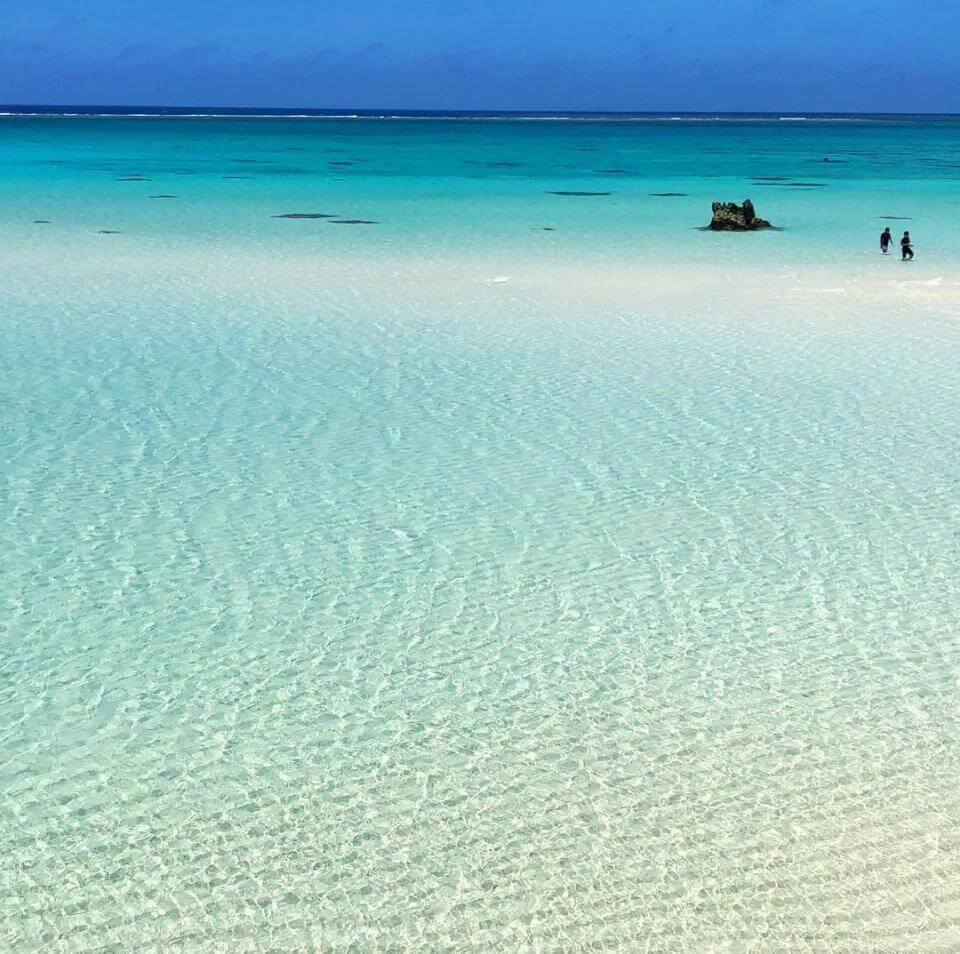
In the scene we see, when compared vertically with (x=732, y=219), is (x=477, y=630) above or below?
below

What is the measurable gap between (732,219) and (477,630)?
24349 millimetres

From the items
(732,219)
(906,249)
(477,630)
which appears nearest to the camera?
(477,630)

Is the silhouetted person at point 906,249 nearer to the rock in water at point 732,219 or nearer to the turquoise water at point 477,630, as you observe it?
the rock in water at point 732,219

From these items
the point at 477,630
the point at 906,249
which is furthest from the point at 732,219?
the point at 477,630

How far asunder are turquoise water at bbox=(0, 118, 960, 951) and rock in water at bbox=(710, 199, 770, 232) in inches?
501

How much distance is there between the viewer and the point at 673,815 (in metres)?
5.96

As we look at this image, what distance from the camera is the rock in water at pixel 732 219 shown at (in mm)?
30594

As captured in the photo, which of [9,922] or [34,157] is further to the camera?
[34,157]

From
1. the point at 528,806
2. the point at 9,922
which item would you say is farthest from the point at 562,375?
the point at 9,922

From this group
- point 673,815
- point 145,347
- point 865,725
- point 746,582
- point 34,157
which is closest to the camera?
point 673,815

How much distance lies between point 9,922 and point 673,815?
2.84 metres

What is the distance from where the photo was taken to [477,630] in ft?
26.1

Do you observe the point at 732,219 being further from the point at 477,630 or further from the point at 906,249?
the point at 477,630

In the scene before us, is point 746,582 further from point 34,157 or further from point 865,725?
point 34,157
